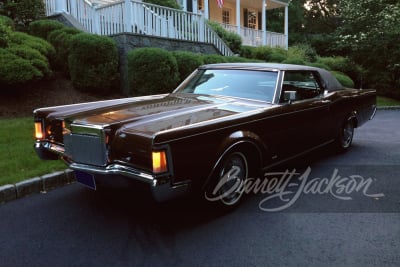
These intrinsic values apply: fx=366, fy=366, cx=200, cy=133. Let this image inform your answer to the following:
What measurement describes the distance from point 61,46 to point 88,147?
7926 mm

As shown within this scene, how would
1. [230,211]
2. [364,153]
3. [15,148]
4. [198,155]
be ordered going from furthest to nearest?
[364,153] → [15,148] → [230,211] → [198,155]

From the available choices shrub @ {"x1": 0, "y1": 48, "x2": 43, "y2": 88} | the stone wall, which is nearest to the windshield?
shrub @ {"x1": 0, "y1": 48, "x2": 43, "y2": 88}

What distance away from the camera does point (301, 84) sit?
5082mm

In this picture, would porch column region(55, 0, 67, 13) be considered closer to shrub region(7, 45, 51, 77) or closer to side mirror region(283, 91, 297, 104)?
shrub region(7, 45, 51, 77)

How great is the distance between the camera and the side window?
4625 mm

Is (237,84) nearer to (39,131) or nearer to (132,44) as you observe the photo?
(39,131)

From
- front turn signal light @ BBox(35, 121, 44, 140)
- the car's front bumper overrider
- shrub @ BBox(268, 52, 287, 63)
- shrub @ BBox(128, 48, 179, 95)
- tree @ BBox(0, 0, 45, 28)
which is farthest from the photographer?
shrub @ BBox(268, 52, 287, 63)

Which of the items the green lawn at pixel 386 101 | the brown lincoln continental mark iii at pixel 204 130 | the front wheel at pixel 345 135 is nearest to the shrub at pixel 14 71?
the brown lincoln continental mark iii at pixel 204 130

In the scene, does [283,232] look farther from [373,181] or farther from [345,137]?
[345,137]

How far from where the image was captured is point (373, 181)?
473cm

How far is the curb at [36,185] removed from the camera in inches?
161

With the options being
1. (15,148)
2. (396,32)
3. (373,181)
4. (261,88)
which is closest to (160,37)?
(15,148)

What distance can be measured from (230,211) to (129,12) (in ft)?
28.5

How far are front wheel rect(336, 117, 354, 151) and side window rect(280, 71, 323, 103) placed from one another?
1.02 metres
